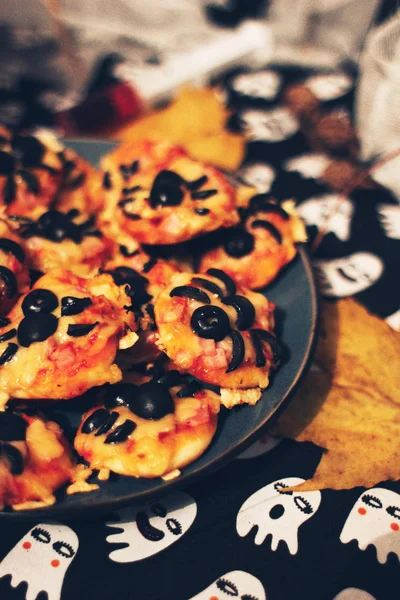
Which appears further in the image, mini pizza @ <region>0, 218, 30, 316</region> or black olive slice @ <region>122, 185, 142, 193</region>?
black olive slice @ <region>122, 185, 142, 193</region>

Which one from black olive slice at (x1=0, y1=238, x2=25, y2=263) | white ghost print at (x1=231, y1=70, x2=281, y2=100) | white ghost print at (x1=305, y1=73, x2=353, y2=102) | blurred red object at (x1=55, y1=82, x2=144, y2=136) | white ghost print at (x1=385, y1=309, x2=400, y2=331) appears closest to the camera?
black olive slice at (x1=0, y1=238, x2=25, y2=263)

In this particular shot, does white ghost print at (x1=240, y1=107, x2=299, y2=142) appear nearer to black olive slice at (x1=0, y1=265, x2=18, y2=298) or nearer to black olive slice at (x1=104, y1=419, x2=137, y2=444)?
black olive slice at (x1=0, y1=265, x2=18, y2=298)

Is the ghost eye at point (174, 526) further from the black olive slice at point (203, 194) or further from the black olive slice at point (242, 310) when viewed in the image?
the black olive slice at point (203, 194)

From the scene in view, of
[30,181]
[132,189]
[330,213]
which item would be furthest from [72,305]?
[330,213]

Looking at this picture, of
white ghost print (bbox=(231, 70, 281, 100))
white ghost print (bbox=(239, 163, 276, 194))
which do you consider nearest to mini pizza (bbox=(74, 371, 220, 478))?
white ghost print (bbox=(239, 163, 276, 194))

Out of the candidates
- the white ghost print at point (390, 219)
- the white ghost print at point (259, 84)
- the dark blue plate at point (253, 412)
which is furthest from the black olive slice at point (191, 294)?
the white ghost print at point (259, 84)

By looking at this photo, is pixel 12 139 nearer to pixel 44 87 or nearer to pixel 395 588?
pixel 44 87

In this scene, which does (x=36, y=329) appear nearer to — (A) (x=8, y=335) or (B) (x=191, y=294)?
(A) (x=8, y=335)
